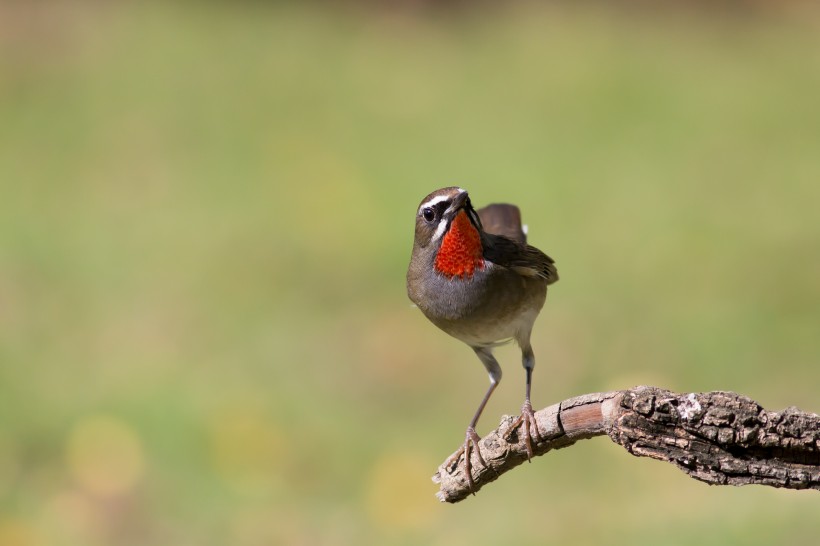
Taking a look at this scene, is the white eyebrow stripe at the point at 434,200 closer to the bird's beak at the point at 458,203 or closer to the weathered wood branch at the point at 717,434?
the bird's beak at the point at 458,203

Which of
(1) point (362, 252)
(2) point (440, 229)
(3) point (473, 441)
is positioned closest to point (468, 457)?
→ (3) point (473, 441)

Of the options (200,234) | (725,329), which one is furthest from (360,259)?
(725,329)

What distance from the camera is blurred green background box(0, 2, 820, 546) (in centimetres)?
568

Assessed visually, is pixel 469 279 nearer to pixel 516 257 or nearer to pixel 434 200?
pixel 516 257

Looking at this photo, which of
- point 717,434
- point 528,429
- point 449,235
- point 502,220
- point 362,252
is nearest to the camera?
point 717,434

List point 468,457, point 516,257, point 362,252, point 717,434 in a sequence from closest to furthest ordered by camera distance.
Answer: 1. point 717,434
2. point 468,457
3. point 516,257
4. point 362,252

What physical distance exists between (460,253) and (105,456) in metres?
3.06

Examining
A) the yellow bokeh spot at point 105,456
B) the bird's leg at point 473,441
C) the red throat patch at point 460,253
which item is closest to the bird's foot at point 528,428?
the bird's leg at point 473,441

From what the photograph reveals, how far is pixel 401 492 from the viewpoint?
18.6ft

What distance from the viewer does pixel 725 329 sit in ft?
22.1

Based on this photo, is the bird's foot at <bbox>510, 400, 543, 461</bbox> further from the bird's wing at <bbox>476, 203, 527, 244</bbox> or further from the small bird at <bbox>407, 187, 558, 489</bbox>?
the bird's wing at <bbox>476, 203, 527, 244</bbox>

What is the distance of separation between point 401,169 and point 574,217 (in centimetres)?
144

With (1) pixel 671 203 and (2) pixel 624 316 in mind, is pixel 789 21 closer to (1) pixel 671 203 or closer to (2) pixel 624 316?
(1) pixel 671 203

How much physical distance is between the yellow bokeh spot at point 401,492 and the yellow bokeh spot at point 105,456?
1.17m
